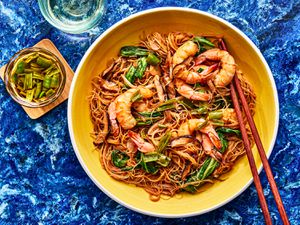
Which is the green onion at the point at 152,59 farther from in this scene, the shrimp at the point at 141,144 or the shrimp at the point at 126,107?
the shrimp at the point at 141,144

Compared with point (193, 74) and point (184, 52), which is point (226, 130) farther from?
point (184, 52)

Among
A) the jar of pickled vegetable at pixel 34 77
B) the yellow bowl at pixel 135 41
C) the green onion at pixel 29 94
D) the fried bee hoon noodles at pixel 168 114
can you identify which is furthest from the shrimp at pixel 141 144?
the green onion at pixel 29 94

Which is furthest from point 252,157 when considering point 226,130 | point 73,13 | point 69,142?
point 73,13

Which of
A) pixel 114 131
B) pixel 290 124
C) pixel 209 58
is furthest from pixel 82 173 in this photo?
pixel 290 124

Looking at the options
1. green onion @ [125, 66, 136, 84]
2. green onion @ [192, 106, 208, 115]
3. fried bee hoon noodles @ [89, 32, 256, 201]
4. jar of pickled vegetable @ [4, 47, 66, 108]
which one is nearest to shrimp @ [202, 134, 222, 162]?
fried bee hoon noodles @ [89, 32, 256, 201]

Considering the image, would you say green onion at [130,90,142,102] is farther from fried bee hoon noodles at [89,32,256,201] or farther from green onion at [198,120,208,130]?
green onion at [198,120,208,130]
